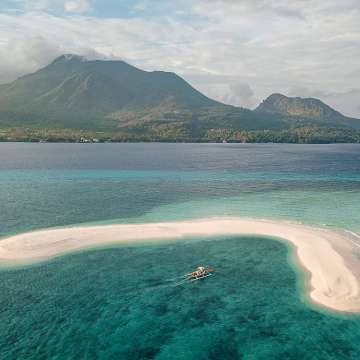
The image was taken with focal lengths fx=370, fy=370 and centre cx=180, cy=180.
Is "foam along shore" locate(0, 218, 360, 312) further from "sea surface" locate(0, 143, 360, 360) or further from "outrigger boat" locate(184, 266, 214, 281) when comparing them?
"outrigger boat" locate(184, 266, 214, 281)

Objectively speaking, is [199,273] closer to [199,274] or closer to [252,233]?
[199,274]

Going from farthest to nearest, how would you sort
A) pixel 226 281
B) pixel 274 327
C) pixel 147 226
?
pixel 147 226 → pixel 226 281 → pixel 274 327

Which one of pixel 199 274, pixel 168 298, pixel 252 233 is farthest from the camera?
pixel 252 233

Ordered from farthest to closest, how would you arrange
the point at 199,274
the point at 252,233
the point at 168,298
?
the point at 252,233
the point at 199,274
the point at 168,298

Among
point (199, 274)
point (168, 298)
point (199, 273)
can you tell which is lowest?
point (168, 298)

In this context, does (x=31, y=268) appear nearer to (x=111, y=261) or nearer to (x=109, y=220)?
(x=111, y=261)

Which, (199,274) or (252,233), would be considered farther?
(252,233)

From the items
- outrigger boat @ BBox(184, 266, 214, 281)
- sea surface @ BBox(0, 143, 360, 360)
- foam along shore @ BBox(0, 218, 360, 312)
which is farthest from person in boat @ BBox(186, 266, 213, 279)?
foam along shore @ BBox(0, 218, 360, 312)

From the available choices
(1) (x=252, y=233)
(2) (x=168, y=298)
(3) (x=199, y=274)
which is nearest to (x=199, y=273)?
(3) (x=199, y=274)

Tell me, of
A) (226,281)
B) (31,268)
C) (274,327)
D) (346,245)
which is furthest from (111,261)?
(346,245)
